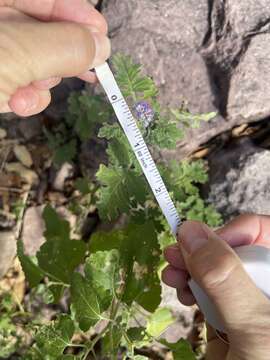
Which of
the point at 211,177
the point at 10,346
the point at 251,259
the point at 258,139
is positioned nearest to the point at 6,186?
the point at 10,346

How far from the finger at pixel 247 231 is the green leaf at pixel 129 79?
76cm

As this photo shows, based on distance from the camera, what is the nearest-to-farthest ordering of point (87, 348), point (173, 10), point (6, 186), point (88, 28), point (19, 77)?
point (19, 77)
point (88, 28)
point (87, 348)
point (173, 10)
point (6, 186)

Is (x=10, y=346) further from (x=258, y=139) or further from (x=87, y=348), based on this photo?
(x=258, y=139)

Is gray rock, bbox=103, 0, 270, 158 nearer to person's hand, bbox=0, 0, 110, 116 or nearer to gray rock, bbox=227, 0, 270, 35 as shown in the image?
gray rock, bbox=227, 0, 270, 35

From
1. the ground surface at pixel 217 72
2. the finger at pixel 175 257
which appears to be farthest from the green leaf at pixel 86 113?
the finger at pixel 175 257

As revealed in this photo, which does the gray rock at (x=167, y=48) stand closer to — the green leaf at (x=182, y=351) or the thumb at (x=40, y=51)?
the thumb at (x=40, y=51)

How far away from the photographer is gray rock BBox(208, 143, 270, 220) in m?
3.04

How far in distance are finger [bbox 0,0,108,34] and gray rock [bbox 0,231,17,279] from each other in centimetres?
168

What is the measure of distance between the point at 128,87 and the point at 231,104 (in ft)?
2.38

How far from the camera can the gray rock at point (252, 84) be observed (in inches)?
115

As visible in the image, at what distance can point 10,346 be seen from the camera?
3359 millimetres

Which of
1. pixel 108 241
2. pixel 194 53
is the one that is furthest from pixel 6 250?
pixel 194 53

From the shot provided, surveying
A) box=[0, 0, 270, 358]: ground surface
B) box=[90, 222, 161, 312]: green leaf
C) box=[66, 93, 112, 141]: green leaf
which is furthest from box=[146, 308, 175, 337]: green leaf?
box=[66, 93, 112, 141]: green leaf

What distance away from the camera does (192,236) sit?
2.08 meters
